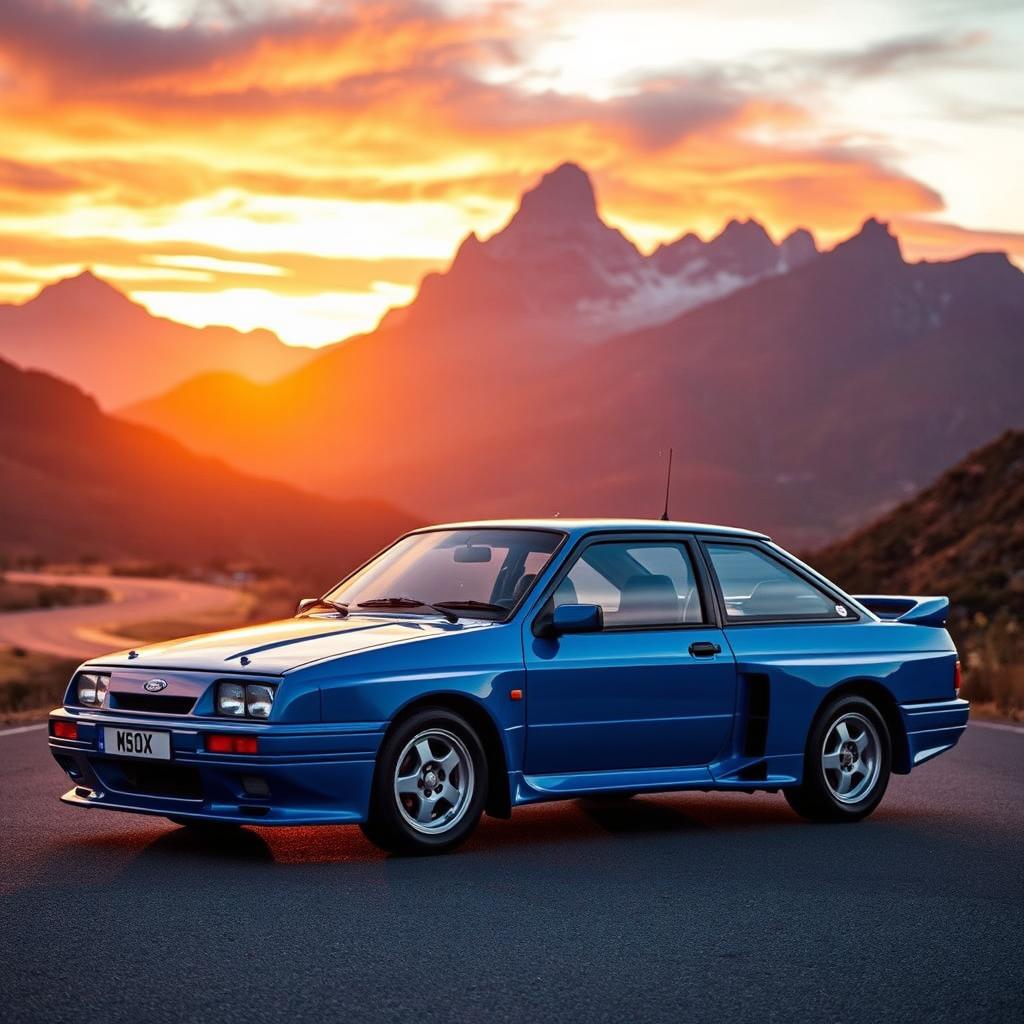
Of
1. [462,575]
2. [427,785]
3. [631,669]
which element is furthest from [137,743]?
[631,669]

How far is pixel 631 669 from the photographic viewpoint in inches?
339

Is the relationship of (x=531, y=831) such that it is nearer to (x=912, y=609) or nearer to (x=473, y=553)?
(x=473, y=553)

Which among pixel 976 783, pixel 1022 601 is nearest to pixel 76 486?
pixel 1022 601

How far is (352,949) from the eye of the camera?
615cm

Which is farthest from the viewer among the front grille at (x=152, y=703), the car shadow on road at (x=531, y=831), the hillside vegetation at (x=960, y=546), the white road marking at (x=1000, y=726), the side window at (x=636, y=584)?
the hillside vegetation at (x=960, y=546)

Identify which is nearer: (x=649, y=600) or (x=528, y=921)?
(x=528, y=921)

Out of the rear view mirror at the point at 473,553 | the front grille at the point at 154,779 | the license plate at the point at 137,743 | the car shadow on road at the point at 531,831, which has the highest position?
the rear view mirror at the point at 473,553

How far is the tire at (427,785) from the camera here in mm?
7762

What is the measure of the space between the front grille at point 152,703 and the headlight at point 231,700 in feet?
0.41

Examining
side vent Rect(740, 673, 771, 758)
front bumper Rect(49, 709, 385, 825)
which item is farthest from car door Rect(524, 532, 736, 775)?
front bumper Rect(49, 709, 385, 825)

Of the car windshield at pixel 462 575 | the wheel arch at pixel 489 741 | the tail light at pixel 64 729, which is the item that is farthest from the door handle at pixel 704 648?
the tail light at pixel 64 729

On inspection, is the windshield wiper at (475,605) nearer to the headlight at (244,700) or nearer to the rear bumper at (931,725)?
the headlight at (244,700)

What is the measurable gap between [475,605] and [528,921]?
2.22 m

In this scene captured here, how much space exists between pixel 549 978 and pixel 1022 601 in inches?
1019
